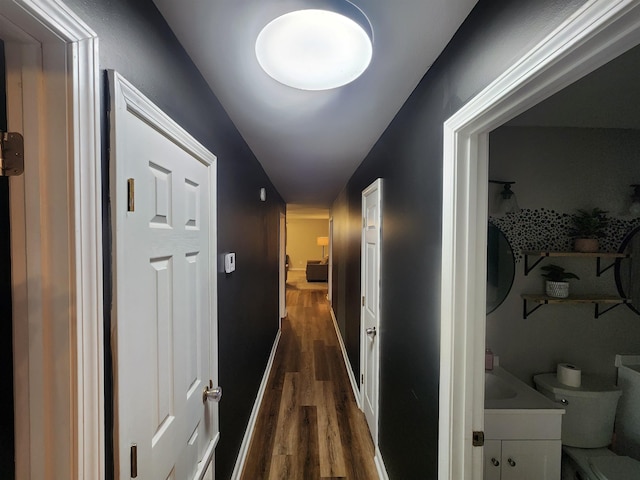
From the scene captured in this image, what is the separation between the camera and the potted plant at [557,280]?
5.63ft

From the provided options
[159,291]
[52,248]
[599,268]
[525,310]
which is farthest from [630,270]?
[52,248]

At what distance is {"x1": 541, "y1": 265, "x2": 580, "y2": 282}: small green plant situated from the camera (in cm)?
175

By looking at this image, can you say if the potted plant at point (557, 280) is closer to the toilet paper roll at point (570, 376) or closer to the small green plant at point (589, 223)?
the small green plant at point (589, 223)

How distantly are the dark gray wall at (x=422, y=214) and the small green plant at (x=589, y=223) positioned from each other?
1.22m

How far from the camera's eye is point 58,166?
1.62 feet

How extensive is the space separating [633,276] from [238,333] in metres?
2.64

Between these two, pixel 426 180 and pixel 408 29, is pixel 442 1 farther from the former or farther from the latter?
pixel 426 180

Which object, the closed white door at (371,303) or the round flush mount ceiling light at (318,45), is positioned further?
the closed white door at (371,303)

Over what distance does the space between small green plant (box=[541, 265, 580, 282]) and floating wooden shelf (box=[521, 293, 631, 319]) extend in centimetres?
12

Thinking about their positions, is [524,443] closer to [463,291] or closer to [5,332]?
[463,291]

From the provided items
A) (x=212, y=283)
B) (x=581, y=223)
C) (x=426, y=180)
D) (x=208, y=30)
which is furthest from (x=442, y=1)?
(x=581, y=223)

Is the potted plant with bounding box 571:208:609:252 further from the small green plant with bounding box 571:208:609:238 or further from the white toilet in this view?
the white toilet

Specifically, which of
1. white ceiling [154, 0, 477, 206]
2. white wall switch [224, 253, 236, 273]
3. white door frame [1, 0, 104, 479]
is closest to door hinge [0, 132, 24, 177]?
white door frame [1, 0, 104, 479]

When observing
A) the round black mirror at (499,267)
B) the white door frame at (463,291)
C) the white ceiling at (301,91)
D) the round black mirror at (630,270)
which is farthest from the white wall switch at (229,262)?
the round black mirror at (630,270)
